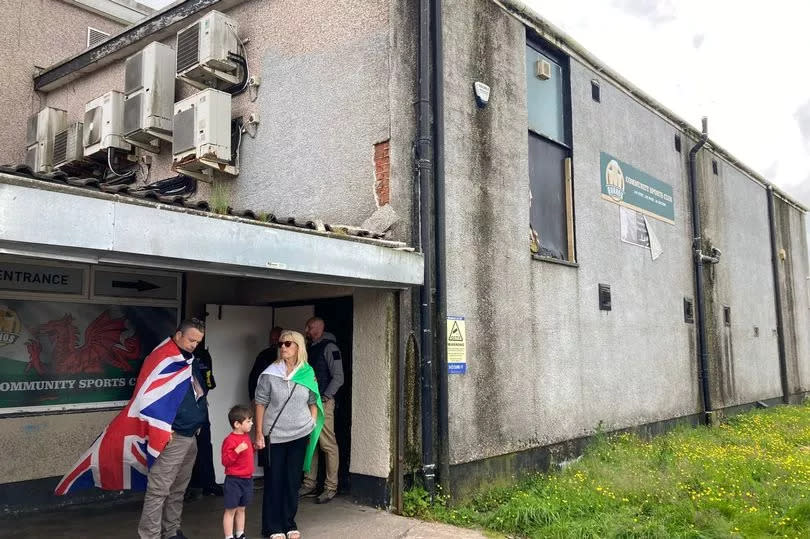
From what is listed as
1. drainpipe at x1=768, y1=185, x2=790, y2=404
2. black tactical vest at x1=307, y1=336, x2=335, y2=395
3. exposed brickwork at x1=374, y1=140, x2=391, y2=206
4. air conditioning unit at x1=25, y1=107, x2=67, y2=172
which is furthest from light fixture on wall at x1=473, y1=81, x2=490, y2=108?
drainpipe at x1=768, y1=185, x2=790, y2=404

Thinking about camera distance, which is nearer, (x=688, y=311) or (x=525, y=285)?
(x=525, y=285)

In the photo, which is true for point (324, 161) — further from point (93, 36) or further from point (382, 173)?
point (93, 36)

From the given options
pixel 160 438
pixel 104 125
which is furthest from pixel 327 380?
pixel 104 125

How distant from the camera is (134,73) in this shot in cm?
949

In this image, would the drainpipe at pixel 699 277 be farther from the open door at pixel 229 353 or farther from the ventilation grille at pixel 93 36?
the ventilation grille at pixel 93 36

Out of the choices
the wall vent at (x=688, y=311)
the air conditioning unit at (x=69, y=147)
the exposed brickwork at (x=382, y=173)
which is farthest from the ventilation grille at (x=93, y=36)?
the wall vent at (x=688, y=311)

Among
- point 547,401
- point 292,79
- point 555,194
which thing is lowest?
point 547,401

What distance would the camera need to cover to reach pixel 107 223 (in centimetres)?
444

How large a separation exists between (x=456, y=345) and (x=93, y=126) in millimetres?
6414

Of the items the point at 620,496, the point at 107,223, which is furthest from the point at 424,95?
the point at 620,496

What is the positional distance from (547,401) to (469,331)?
1769 millimetres

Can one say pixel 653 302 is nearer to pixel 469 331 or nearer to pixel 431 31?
pixel 469 331

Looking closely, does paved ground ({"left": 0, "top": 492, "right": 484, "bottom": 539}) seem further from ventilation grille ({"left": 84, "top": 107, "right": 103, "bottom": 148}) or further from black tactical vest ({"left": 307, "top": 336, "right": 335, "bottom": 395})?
ventilation grille ({"left": 84, "top": 107, "right": 103, "bottom": 148})

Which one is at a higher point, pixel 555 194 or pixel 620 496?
pixel 555 194
